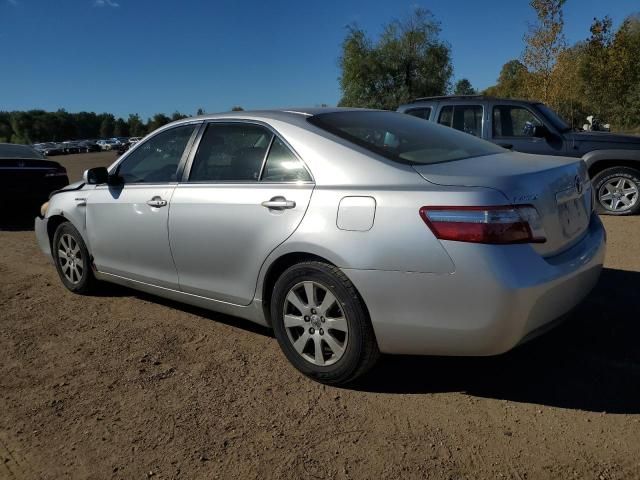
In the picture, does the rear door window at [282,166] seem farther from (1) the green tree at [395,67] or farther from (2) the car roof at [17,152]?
(1) the green tree at [395,67]

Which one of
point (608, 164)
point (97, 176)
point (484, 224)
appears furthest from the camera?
point (608, 164)

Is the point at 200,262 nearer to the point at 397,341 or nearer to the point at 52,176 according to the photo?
the point at 397,341

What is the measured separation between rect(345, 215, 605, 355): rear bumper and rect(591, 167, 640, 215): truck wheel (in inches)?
232

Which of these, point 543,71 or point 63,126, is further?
point 63,126

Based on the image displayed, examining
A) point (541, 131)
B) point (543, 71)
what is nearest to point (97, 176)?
point (541, 131)

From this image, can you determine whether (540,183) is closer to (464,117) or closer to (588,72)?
(464,117)

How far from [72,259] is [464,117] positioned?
6002 mm

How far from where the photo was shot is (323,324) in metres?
3.06

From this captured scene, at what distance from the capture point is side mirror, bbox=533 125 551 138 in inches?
314

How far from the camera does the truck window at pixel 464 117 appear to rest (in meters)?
8.33

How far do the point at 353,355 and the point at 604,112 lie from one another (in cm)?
3414

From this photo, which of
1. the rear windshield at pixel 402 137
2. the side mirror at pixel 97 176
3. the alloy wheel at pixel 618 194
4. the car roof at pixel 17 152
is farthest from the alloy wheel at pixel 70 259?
the alloy wheel at pixel 618 194

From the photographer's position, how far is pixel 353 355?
295 centimetres

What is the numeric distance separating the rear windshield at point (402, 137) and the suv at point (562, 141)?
4645mm
